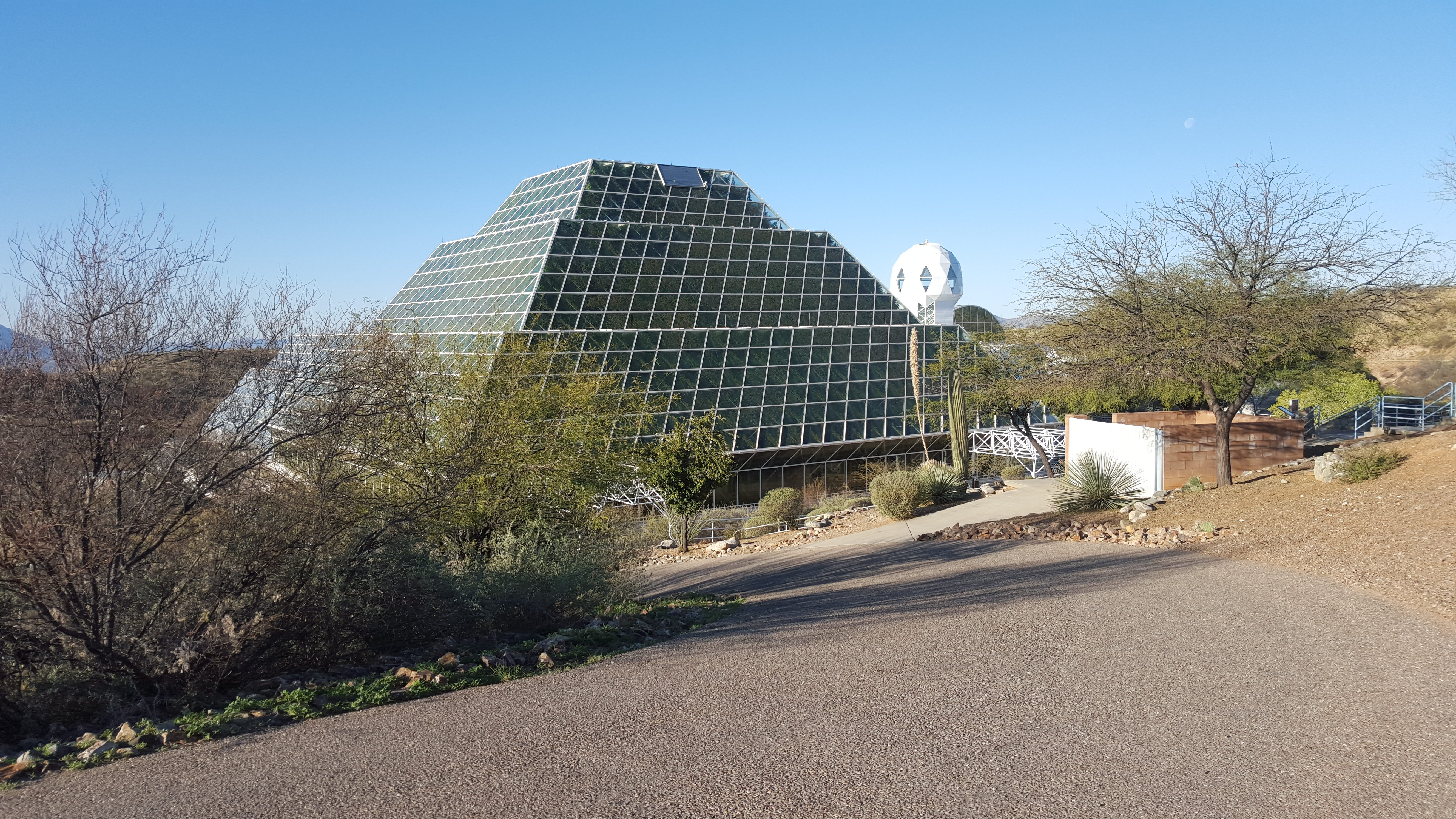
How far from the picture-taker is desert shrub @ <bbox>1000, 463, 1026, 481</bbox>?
99.8ft

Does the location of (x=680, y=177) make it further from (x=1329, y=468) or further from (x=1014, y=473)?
(x=1329, y=468)

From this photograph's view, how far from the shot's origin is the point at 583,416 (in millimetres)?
15844

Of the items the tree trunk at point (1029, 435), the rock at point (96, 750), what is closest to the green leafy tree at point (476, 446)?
the rock at point (96, 750)

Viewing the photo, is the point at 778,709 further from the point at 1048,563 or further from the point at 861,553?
the point at 861,553

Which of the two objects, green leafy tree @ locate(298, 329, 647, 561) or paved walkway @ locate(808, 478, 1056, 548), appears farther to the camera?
paved walkway @ locate(808, 478, 1056, 548)

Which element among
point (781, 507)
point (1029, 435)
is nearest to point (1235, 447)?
point (781, 507)

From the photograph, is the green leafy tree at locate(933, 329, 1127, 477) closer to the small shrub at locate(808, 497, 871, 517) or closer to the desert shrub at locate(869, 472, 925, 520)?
the small shrub at locate(808, 497, 871, 517)

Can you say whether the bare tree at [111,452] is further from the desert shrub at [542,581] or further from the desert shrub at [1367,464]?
the desert shrub at [1367,464]

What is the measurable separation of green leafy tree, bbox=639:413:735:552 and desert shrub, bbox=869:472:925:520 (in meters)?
3.75

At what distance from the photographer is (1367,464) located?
48.0 feet

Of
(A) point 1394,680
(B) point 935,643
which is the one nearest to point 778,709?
(B) point 935,643

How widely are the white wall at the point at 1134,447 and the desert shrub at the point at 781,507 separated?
24.2 ft

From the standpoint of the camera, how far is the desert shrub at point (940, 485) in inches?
875

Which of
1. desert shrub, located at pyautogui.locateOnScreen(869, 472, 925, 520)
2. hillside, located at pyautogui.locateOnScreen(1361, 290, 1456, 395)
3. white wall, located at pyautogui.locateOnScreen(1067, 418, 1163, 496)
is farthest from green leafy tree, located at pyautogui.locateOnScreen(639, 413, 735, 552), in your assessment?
hillside, located at pyautogui.locateOnScreen(1361, 290, 1456, 395)
